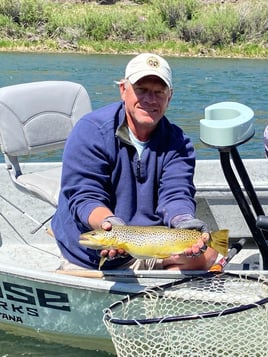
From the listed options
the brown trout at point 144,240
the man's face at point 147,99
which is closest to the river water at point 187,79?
the man's face at point 147,99

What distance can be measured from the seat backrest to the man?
1.20 metres

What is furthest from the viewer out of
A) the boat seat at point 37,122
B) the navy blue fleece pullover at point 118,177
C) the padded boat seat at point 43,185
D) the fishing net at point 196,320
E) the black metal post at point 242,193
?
the boat seat at point 37,122

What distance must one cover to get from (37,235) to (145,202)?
6.35ft

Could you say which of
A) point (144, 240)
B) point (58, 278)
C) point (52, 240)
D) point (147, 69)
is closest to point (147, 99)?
point (147, 69)

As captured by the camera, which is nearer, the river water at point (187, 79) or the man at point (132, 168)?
the man at point (132, 168)

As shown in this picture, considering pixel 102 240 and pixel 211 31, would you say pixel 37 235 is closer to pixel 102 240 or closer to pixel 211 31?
pixel 102 240

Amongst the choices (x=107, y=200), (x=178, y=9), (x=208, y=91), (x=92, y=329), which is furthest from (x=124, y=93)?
(x=178, y=9)

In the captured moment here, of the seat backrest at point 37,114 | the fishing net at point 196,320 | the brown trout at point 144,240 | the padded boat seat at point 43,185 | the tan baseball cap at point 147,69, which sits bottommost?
the padded boat seat at point 43,185

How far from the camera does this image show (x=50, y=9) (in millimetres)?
40188

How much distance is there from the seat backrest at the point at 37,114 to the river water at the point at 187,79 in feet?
14.3

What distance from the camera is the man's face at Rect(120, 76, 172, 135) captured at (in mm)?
3723

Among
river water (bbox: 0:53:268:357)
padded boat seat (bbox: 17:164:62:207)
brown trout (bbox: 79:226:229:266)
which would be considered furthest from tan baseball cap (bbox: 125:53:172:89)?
river water (bbox: 0:53:268:357)

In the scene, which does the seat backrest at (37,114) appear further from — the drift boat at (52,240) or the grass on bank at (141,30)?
the grass on bank at (141,30)

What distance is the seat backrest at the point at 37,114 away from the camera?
509cm
